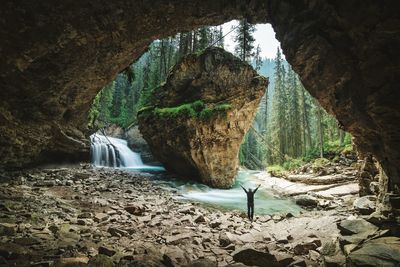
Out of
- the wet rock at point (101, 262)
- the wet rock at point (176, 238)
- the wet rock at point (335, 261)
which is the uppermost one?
the wet rock at point (101, 262)

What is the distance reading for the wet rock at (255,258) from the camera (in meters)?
4.81

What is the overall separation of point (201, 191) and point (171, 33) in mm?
10488

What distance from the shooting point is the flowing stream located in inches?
510

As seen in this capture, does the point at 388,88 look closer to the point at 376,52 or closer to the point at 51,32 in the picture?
the point at 376,52

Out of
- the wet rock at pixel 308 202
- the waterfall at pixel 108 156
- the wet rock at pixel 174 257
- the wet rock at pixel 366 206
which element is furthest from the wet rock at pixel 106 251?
the waterfall at pixel 108 156

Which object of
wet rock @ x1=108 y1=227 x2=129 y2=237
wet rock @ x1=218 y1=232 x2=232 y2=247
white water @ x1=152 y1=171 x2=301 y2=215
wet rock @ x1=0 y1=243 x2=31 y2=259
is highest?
wet rock @ x1=0 y1=243 x2=31 y2=259

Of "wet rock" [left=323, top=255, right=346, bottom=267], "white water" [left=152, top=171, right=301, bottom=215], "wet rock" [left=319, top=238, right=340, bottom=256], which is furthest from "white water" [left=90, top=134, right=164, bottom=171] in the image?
"wet rock" [left=323, top=255, right=346, bottom=267]

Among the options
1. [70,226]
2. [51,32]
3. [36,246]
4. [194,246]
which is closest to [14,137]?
[51,32]

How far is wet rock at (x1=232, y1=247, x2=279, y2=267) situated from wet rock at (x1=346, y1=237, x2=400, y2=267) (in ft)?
4.70

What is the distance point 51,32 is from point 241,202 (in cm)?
1191

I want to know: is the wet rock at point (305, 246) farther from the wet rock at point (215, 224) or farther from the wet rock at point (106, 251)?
the wet rock at point (106, 251)

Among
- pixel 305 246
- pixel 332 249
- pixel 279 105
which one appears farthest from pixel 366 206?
pixel 279 105

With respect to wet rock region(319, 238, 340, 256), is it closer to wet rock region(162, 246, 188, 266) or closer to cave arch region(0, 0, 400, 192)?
cave arch region(0, 0, 400, 192)

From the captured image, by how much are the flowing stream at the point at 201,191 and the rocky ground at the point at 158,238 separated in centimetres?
375
